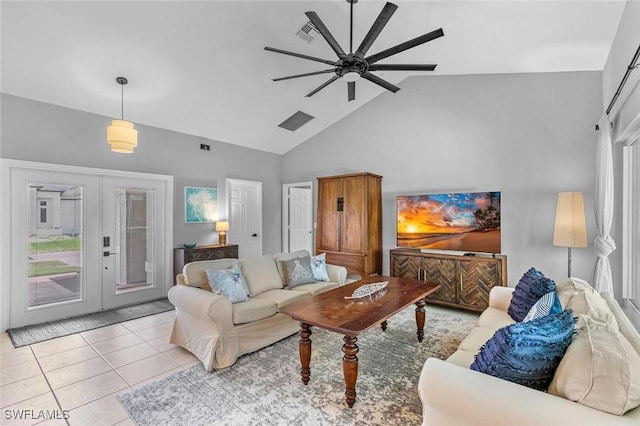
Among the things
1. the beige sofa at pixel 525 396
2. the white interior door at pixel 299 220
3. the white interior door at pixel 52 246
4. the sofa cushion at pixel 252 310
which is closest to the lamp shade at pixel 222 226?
the white interior door at pixel 299 220

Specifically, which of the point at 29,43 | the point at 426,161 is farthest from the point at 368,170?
the point at 29,43

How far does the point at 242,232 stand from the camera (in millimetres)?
6215

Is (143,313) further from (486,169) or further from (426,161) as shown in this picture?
(486,169)

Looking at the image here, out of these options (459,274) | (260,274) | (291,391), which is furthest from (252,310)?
(459,274)

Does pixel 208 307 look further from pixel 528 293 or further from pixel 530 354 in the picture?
pixel 528 293

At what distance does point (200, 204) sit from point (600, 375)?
5387 millimetres

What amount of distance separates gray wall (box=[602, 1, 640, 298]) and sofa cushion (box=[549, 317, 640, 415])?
210 centimetres

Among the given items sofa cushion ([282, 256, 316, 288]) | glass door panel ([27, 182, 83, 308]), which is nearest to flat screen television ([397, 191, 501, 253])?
sofa cushion ([282, 256, 316, 288])

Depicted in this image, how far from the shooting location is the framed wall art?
5.27 meters

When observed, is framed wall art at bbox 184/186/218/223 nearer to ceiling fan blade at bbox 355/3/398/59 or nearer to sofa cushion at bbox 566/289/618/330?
ceiling fan blade at bbox 355/3/398/59

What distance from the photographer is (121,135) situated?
10.8 feet

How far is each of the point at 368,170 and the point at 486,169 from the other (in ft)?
6.23

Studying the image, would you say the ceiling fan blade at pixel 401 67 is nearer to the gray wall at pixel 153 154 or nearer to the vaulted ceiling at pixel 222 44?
the vaulted ceiling at pixel 222 44

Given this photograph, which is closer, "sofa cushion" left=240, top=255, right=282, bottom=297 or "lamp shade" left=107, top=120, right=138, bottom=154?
"lamp shade" left=107, top=120, right=138, bottom=154
